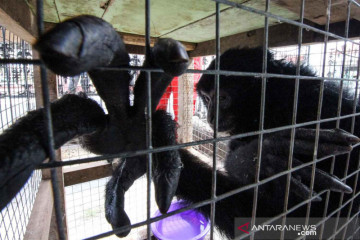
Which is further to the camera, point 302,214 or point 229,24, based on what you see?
point 229,24

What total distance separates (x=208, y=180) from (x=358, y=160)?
0.88 metres

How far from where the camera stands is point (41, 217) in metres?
1.43

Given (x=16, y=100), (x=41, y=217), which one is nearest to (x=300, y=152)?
(x=41, y=217)

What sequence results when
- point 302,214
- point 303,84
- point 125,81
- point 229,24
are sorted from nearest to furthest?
point 125,81 → point 302,214 → point 303,84 → point 229,24

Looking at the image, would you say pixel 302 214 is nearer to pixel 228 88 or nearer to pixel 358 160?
pixel 358 160

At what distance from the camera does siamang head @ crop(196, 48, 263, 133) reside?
1.55m

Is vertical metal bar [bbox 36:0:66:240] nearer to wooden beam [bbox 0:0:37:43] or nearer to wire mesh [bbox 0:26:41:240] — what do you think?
wooden beam [bbox 0:0:37:43]

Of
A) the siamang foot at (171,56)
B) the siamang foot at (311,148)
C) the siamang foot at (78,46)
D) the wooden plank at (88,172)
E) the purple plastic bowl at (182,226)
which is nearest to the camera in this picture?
the siamang foot at (78,46)

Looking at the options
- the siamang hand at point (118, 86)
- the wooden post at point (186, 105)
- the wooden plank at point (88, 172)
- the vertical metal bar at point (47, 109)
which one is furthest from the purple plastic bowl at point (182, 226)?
the vertical metal bar at point (47, 109)

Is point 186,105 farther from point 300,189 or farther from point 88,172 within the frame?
point 300,189

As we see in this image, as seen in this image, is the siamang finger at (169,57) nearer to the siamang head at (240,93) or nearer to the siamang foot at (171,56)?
the siamang foot at (171,56)

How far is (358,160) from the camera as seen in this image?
1271mm

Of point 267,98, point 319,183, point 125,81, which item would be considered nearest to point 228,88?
point 267,98

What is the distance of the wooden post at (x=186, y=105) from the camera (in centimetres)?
334
